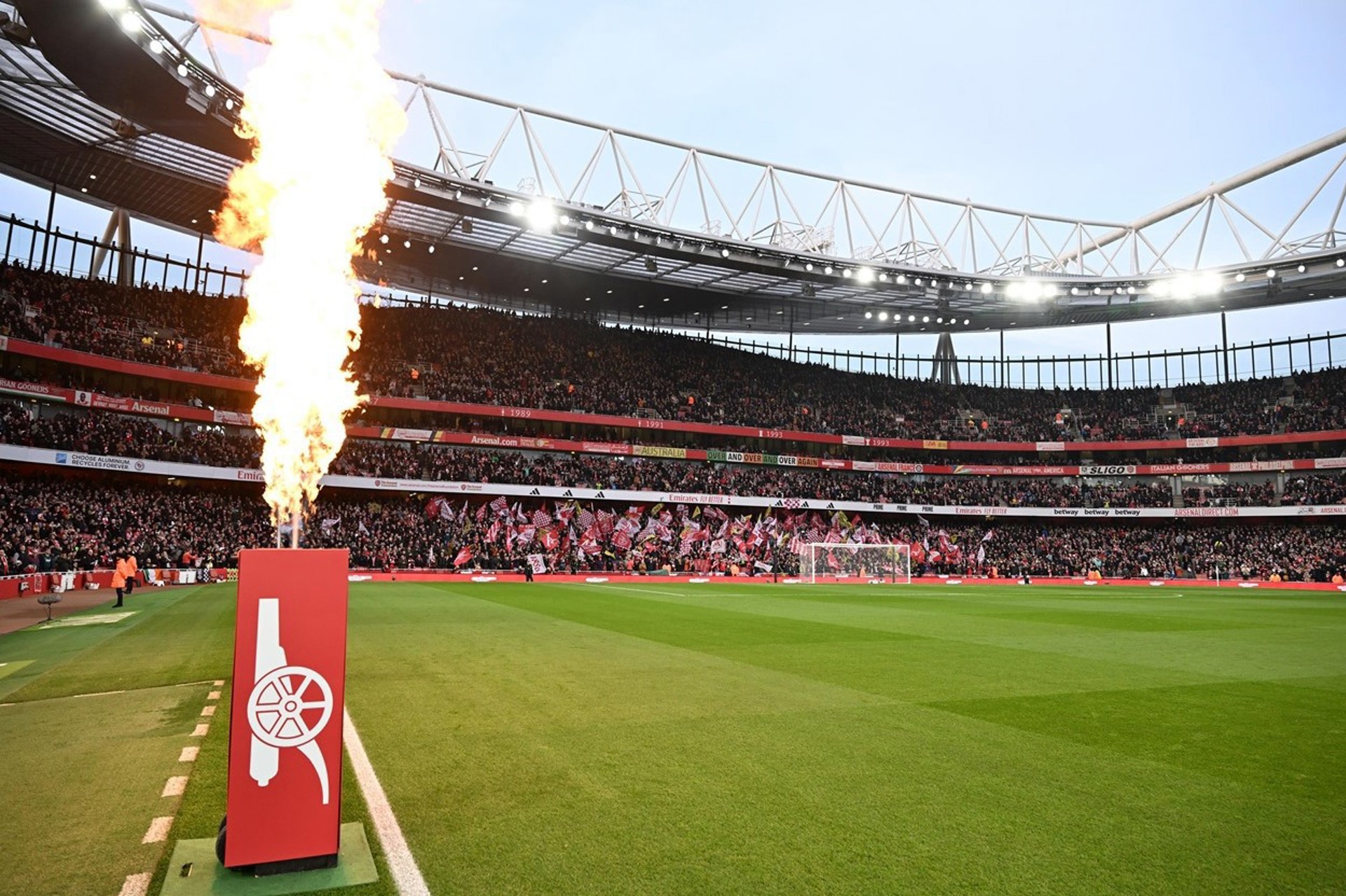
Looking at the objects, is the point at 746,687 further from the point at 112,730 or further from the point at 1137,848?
the point at 112,730

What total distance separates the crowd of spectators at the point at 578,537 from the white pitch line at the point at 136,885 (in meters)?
29.1

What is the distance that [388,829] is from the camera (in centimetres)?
551

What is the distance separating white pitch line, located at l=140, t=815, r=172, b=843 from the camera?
5.35 metres

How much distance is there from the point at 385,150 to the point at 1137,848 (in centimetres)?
1001

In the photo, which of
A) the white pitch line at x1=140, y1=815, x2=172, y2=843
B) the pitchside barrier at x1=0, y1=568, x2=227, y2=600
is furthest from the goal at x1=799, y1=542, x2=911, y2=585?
the white pitch line at x1=140, y1=815, x2=172, y2=843

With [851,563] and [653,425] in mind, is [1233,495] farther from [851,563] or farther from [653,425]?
[653,425]

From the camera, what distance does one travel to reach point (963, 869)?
4820 millimetres

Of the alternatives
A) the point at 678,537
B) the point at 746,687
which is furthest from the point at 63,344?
the point at 746,687

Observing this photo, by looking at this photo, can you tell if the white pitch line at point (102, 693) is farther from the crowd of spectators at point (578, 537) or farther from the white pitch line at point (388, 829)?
the crowd of spectators at point (578, 537)

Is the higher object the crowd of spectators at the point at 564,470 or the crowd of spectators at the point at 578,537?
the crowd of spectators at the point at 564,470

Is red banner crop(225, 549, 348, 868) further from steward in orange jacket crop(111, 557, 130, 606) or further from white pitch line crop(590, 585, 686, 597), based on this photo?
white pitch line crop(590, 585, 686, 597)

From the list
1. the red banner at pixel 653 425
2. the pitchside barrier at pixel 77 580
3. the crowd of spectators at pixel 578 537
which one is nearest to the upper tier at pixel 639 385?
the red banner at pixel 653 425

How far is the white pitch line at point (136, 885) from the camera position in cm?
450

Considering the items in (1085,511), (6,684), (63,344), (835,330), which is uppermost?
(835,330)
